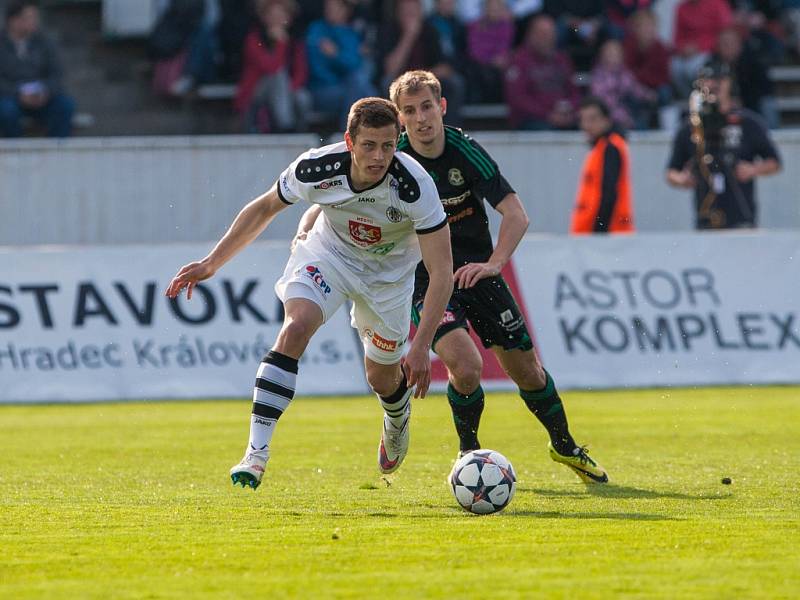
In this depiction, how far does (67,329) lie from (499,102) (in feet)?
26.6

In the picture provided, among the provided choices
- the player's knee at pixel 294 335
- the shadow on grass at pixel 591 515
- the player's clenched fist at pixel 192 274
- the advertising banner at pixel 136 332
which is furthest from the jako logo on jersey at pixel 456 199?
the advertising banner at pixel 136 332

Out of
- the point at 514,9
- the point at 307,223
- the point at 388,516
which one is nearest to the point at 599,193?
the point at 514,9

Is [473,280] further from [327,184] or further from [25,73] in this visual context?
[25,73]

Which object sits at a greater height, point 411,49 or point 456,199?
point 456,199

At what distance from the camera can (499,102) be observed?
66.1ft

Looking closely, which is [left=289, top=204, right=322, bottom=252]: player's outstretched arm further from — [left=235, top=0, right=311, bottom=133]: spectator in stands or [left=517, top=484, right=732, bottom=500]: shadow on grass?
[left=235, top=0, right=311, bottom=133]: spectator in stands

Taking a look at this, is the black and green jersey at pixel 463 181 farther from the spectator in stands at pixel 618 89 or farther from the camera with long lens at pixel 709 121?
the spectator in stands at pixel 618 89

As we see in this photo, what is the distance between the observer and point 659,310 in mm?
14547

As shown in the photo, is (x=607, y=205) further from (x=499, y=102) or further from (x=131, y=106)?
(x=131, y=106)

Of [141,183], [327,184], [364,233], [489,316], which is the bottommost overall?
[141,183]

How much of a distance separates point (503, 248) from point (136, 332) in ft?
21.7

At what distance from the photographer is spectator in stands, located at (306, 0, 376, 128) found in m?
18.4

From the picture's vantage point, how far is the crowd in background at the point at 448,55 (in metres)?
18.3

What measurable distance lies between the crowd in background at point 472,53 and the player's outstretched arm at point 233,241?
10.9 meters
